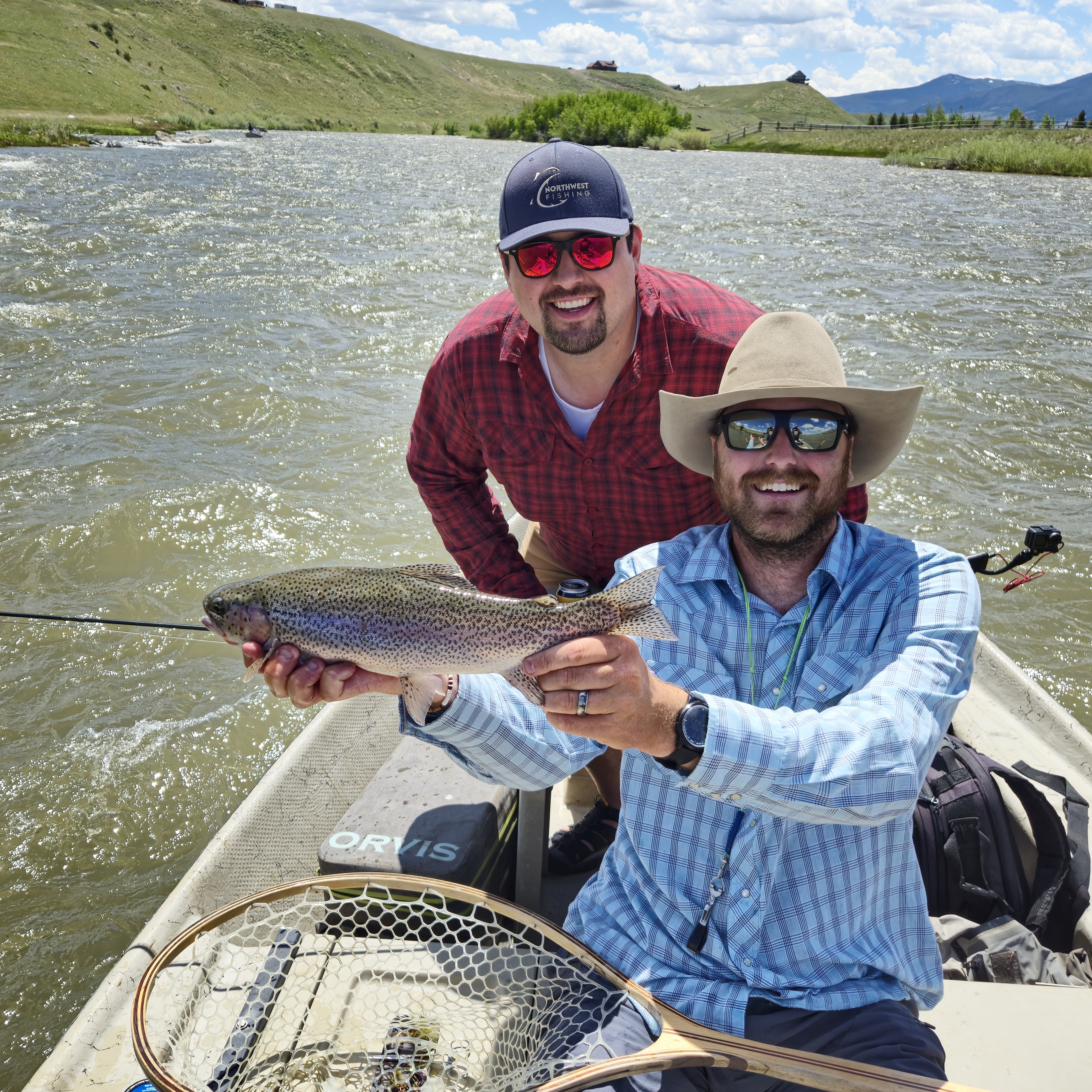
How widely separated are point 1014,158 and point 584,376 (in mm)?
58375

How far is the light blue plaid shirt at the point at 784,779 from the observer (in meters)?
2.08

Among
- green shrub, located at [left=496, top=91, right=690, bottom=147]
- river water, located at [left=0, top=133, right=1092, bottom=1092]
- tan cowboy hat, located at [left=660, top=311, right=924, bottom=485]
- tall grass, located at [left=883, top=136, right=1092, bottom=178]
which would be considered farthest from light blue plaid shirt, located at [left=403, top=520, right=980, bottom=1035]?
green shrub, located at [left=496, top=91, right=690, bottom=147]

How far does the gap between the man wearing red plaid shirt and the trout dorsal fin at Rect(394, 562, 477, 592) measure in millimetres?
1302

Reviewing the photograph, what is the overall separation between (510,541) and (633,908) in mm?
2251

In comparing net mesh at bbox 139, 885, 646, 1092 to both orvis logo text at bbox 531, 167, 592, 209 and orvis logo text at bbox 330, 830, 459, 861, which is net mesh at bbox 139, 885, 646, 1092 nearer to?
orvis logo text at bbox 330, 830, 459, 861

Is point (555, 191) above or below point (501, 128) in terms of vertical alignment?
below

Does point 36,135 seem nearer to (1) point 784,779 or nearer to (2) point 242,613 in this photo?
(2) point 242,613

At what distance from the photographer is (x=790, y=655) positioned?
2.52 metres

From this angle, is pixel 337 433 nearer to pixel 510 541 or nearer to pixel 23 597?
pixel 23 597

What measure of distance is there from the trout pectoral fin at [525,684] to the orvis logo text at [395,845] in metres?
1.18

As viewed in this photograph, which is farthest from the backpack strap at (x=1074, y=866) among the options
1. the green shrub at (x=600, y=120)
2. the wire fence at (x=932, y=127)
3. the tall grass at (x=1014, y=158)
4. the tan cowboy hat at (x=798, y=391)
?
the green shrub at (x=600, y=120)

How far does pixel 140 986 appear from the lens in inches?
82.8

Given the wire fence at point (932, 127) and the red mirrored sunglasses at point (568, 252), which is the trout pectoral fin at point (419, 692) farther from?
the wire fence at point (932, 127)

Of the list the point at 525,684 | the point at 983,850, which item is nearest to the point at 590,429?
the point at 525,684
